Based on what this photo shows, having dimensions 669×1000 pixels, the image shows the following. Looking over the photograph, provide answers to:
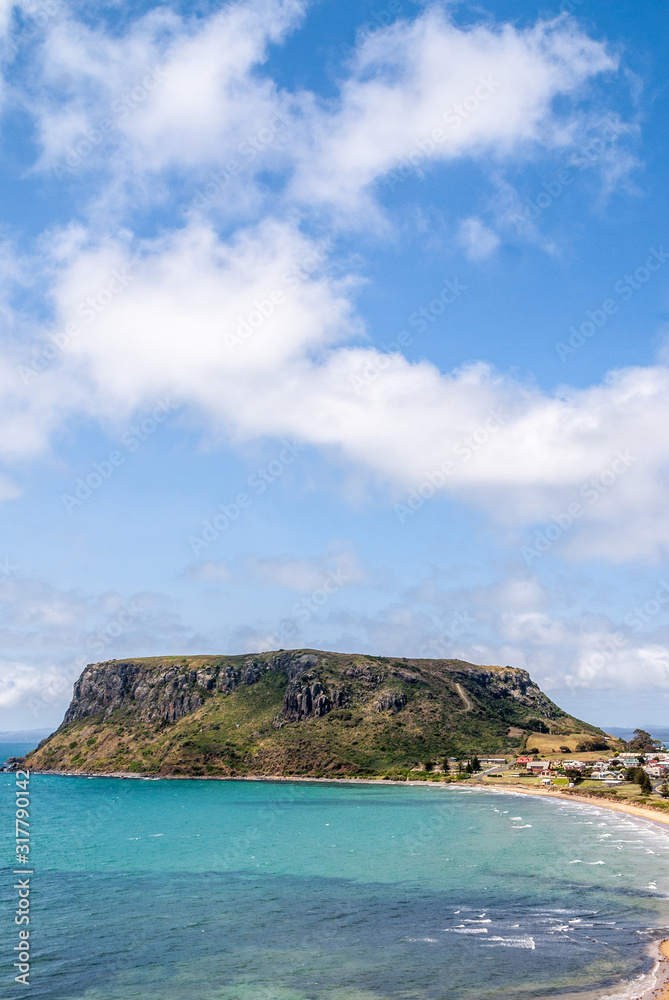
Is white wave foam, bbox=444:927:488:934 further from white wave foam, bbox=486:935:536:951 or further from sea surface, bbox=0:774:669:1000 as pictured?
white wave foam, bbox=486:935:536:951

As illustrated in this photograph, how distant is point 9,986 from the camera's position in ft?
133

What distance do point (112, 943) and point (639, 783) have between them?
13118 cm

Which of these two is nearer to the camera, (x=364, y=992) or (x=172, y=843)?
(x=364, y=992)

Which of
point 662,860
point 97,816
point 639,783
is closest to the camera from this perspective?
point 662,860

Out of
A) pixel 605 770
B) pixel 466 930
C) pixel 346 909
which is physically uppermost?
pixel 466 930

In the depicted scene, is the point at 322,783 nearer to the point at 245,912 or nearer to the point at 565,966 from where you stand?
the point at 245,912

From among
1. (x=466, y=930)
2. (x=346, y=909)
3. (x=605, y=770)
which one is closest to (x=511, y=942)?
(x=466, y=930)

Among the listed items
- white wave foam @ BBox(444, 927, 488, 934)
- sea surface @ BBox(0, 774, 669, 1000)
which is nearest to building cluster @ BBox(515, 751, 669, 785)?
sea surface @ BBox(0, 774, 669, 1000)

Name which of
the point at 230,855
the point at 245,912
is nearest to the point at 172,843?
the point at 230,855

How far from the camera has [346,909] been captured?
57.1 m

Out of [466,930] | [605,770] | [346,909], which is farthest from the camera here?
[605,770]

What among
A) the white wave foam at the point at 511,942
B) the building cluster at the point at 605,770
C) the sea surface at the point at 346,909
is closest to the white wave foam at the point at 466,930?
the sea surface at the point at 346,909

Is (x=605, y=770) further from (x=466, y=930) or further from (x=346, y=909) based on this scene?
(x=466, y=930)

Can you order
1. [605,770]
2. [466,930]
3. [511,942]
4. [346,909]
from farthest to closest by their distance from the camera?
[605,770], [346,909], [466,930], [511,942]
